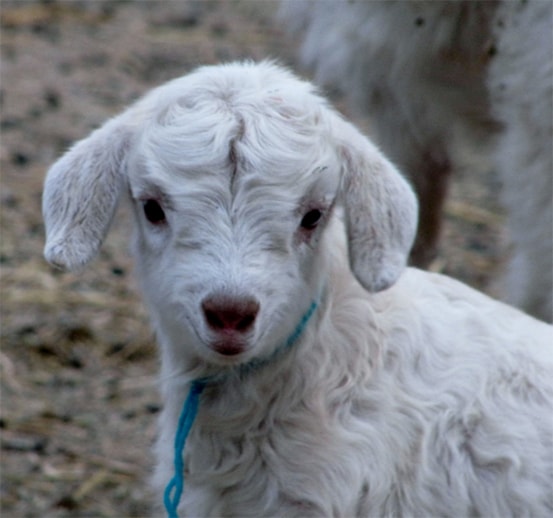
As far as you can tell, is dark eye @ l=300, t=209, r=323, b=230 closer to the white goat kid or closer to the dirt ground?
the white goat kid

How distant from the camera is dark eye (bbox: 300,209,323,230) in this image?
3512mm

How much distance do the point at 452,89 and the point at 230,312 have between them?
96.4 inches

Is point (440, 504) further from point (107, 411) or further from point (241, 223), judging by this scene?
point (107, 411)

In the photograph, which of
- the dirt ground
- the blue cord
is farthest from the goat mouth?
the dirt ground

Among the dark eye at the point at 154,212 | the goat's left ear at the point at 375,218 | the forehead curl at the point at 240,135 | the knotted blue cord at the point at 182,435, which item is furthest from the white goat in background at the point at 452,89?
the dark eye at the point at 154,212

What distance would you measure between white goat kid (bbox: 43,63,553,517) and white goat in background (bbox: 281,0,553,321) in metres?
0.98

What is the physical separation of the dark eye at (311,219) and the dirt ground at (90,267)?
63 cm

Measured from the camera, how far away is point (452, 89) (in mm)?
5473

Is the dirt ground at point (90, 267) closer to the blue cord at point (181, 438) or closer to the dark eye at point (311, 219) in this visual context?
the blue cord at point (181, 438)

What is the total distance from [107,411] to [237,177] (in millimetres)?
2252

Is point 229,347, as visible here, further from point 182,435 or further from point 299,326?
point 182,435

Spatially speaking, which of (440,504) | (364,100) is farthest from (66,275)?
(440,504)

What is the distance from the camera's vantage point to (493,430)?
3.73 m

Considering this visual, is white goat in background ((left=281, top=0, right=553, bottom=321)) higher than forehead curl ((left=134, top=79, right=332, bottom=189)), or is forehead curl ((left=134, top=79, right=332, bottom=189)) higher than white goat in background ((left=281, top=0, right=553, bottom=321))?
white goat in background ((left=281, top=0, right=553, bottom=321))
